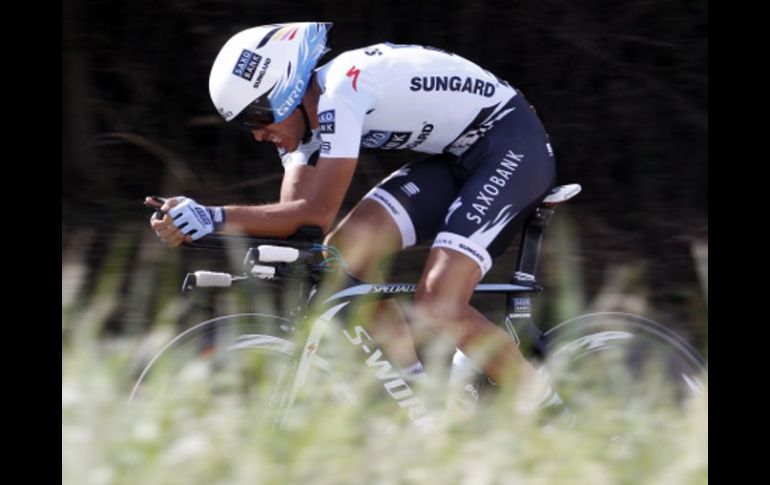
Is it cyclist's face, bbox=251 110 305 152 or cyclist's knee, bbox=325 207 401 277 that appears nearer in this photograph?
cyclist's face, bbox=251 110 305 152

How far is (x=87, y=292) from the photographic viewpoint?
676cm

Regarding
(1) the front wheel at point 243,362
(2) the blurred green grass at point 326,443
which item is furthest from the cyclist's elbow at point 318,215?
(2) the blurred green grass at point 326,443

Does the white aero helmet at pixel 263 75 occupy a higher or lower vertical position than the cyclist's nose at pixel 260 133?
higher

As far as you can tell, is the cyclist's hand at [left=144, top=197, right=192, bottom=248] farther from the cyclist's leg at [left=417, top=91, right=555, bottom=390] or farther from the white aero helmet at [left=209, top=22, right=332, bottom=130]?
the cyclist's leg at [left=417, top=91, right=555, bottom=390]

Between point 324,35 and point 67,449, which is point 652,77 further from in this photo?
point 67,449

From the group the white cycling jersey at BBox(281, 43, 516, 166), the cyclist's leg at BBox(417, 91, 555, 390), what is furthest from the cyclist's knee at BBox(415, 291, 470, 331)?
the white cycling jersey at BBox(281, 43, 516, 166)

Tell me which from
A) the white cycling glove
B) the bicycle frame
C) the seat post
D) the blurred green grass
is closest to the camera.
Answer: the blurred green grass

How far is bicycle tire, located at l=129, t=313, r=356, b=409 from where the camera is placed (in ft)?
14.2

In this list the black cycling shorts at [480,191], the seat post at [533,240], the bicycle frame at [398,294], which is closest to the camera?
the bicycle frame at [398,294]

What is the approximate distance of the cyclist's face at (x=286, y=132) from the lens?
4.62 meters

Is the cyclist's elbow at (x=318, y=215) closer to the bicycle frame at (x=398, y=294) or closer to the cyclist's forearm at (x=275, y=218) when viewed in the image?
the cyclist's forearm at (x=275, y=218)

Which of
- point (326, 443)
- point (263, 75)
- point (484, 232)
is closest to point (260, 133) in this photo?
point (263, 75)

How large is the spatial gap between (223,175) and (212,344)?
11.5 feet

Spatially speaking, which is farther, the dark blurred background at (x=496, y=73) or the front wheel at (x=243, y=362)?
the dark blurred background at (x=496, y=73)
